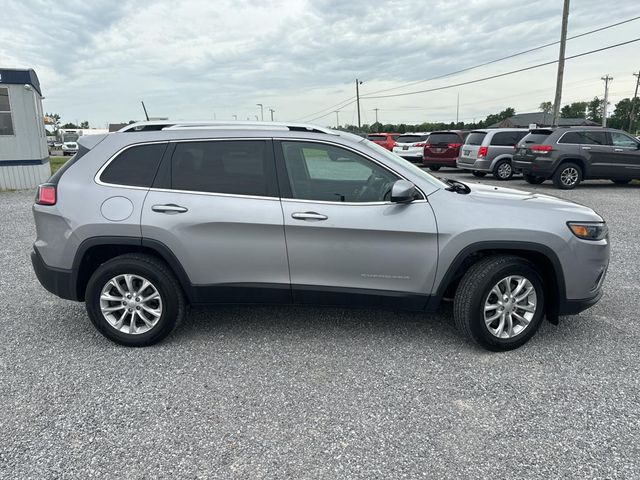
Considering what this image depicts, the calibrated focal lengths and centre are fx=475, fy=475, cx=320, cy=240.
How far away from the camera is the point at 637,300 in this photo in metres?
4.70

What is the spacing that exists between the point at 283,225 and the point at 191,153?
94 cm

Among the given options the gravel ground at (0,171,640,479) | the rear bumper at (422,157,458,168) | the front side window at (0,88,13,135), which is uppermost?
the front side window at (0,88,13,135)

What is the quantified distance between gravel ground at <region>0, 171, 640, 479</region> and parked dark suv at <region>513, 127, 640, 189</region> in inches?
368

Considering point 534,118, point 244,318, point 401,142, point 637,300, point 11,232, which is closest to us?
point 244,318

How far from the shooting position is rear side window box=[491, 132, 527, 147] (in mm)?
15367

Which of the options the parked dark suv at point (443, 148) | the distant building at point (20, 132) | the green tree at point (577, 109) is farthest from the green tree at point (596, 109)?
the distant building at point (20, 132)

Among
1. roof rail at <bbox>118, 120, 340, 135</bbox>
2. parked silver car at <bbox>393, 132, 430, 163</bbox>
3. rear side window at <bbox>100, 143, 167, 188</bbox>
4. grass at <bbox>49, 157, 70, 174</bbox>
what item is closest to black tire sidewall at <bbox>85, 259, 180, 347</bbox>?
rear side window at <bbox>100, 143, 167, 188</bbox>

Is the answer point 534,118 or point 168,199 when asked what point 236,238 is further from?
point 534,118

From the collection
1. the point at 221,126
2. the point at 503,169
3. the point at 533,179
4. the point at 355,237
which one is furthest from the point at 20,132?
the point at 533,179

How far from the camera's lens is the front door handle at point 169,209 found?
3.52m

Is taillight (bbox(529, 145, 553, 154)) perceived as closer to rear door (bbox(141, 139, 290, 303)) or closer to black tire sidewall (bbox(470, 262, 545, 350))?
black tire sidewall (bbox(470, 262, 545, 350))

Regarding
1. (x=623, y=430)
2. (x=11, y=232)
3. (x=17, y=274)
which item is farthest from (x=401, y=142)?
(x=623, y=430)

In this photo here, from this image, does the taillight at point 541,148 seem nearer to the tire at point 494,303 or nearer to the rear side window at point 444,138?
the rear side window at point 444,138

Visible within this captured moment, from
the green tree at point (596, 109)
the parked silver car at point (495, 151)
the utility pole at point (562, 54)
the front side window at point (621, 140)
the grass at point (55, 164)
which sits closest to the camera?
the front side window at point (621, 140)
